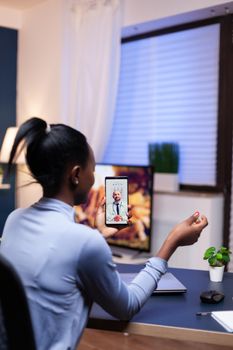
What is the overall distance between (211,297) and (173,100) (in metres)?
2.42

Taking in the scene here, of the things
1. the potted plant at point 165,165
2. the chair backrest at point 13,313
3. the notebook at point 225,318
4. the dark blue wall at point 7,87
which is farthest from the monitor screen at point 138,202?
the chair backrest at point 13,313

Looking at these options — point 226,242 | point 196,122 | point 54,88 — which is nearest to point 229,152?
point 196,122

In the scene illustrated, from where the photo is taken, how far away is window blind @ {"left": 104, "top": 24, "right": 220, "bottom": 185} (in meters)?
3.56

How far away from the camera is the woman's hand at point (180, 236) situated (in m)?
1.45

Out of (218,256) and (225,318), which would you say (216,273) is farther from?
(225,318)

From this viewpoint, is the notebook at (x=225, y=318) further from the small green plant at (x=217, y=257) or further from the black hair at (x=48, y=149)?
the black hair at (x=48, y=149)

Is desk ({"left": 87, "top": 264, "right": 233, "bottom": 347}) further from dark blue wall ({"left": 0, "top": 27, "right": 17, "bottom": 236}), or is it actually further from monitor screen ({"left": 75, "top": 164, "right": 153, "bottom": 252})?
dark blue wall ({"left": 0, "top": 27, "right": 17, "bottom": 236})

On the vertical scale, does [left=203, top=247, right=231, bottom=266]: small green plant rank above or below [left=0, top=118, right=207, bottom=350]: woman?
below

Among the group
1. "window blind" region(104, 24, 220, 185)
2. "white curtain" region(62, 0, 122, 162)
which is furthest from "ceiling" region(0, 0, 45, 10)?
"window blind" region(104, 24, 220, 185)

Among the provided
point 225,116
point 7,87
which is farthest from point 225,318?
point 7,87

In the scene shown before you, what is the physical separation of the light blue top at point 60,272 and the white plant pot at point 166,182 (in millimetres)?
2411

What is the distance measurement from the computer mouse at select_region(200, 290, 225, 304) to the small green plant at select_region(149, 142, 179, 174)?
2077 millimetres

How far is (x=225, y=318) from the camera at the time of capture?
1.39m

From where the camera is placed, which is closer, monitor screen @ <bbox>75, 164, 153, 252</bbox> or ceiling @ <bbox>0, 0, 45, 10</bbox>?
monitor screen @ <bbox>75, 164, 153, 252</bbox>
